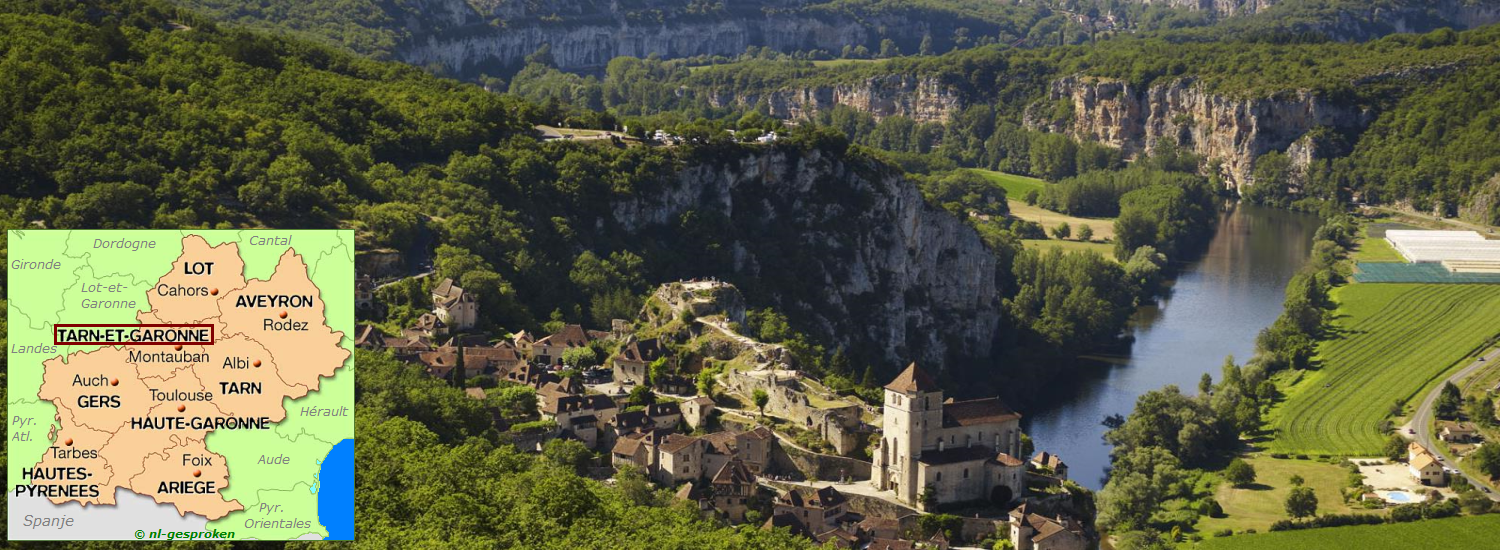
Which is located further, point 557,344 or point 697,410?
point 557,344

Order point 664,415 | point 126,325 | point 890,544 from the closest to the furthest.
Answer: point 126,325 < point 890,544 < point 664,415

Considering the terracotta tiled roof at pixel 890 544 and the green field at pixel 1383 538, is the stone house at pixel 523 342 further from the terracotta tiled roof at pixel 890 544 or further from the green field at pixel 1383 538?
the green field at pixel 1383 538

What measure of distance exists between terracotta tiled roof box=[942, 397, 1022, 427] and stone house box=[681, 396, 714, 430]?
7748 millimetres

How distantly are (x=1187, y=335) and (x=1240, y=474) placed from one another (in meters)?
33.1

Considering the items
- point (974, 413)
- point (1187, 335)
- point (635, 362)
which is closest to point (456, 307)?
point (635, 362)

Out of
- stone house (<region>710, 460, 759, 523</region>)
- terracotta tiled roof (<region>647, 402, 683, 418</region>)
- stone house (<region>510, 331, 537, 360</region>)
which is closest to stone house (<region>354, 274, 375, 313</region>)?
stone house (<region>510, 331, 537, 360</region>)

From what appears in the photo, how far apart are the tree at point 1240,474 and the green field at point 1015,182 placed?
81.9m

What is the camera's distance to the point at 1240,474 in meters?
65.2

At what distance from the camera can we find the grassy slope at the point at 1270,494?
60594 mm

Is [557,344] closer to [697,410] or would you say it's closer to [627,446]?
[697,410]

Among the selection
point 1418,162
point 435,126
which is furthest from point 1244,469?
point 1418,162

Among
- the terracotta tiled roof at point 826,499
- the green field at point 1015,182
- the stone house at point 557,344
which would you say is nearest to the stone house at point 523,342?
the stone house at point 557,344

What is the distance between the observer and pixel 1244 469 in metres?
65.5

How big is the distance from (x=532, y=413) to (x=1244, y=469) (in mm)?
27661
